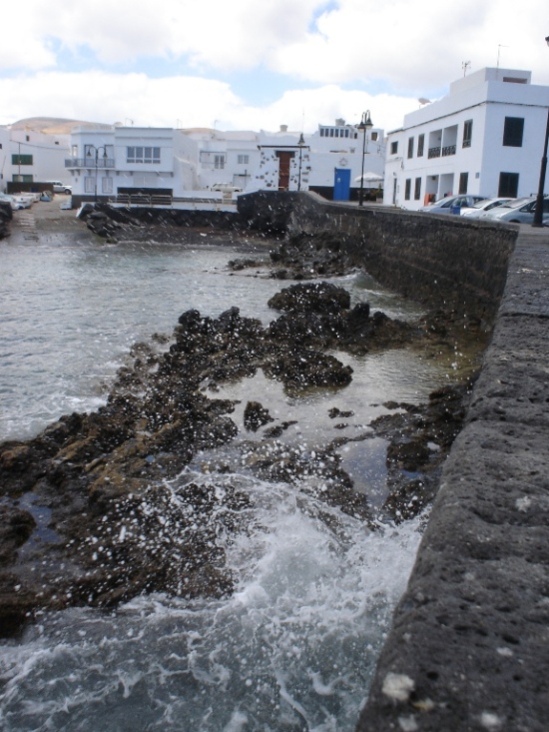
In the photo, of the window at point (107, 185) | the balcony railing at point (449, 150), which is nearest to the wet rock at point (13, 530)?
the balcony railing at point (449, 150)

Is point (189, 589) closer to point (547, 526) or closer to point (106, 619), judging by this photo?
point (106, 619)

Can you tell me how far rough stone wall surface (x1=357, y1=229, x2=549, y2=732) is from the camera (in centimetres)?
152

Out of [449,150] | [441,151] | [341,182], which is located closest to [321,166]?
[341,182]

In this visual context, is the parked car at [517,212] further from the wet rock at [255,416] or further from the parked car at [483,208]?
the wet rock at [255,416]

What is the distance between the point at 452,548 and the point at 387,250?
65.3 ft

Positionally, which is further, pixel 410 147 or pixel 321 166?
pixel 321 166

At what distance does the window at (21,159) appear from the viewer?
77950 millimetres

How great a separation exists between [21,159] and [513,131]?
65.4 meters

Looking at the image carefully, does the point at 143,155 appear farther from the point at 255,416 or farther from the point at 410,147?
the point at 255,416

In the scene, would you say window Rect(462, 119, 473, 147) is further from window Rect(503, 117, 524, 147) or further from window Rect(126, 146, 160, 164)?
window Rect(126, 146, 160, 164)

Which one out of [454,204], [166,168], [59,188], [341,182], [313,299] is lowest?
[313,299]

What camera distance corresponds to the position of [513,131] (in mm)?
29281

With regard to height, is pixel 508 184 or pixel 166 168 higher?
pixel 166 168

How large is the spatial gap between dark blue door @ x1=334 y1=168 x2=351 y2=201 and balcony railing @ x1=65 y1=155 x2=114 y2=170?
669 inches
